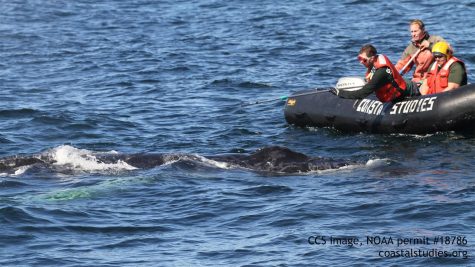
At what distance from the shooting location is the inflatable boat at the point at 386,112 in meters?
16.1

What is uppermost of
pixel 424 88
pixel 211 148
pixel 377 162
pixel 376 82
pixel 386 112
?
pixel 376 82

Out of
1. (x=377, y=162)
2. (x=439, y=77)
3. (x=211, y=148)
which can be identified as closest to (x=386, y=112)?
(x=439, y=77)

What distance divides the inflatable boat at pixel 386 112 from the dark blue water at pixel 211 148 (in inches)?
10.4

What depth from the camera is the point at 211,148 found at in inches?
664

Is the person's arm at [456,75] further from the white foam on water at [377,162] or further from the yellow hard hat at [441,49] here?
the white foam on water at [377,162]

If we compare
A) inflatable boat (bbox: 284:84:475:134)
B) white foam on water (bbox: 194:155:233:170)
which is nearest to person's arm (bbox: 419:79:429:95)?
inflatable boat (bbox: 284:84:475:134)

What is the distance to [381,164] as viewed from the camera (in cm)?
1480

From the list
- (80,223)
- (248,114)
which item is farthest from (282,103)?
(80,223)

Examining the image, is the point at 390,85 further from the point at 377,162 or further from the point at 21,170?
the point at 21,170

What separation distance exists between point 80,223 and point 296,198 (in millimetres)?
2753

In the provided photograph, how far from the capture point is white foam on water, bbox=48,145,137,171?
15.1 metres

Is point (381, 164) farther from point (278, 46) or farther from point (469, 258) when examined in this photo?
point (278, 46)

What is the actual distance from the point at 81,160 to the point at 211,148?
239 centimetres

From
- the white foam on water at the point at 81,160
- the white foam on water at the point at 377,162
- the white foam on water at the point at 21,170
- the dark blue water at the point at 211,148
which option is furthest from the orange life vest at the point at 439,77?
the white foam on water at the point at 21,170
